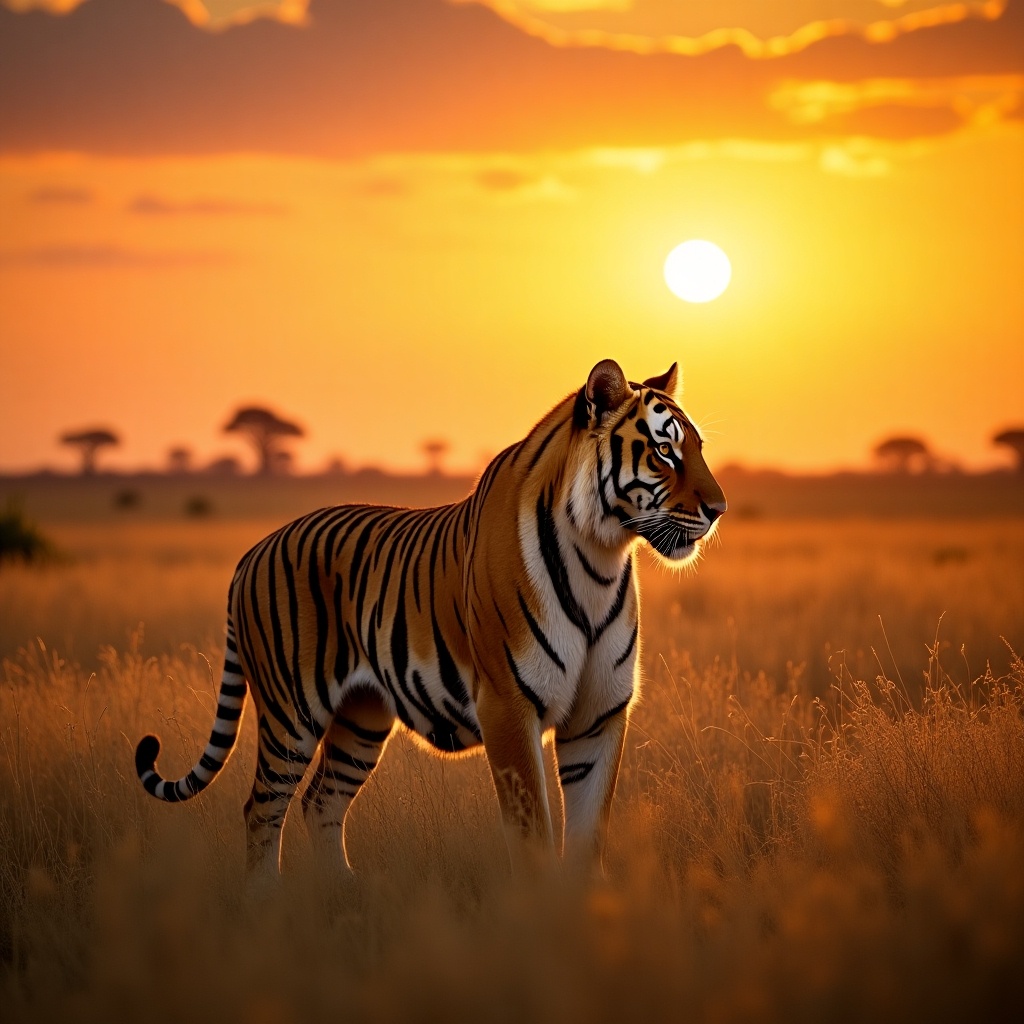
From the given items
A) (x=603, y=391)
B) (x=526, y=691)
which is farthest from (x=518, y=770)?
(x=603, y=391)

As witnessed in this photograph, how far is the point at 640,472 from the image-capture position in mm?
5020

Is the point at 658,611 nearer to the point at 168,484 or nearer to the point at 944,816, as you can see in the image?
the point at 944,816

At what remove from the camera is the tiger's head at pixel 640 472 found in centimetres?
502

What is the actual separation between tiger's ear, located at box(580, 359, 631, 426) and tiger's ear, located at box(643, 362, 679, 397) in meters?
0.41

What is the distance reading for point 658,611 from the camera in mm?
15945

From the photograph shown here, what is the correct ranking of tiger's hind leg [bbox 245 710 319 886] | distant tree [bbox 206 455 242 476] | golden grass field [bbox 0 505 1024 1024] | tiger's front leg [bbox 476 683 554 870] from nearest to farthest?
golden grass field [bbox 0 505 1024 1024] < tiger's front leg [bbox 476 683 554 870] < tiger's hind leg [bbox 245 710 319 886] < distant tree [bbox 206 455 242 476]

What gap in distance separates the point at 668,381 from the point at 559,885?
2119 mm

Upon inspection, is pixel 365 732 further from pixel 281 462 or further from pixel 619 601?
pixel 281 462

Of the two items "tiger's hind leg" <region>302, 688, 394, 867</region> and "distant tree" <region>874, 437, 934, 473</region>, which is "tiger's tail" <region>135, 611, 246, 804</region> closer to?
"tiger's hind leg" <region>302, 688, 394, 867</region>

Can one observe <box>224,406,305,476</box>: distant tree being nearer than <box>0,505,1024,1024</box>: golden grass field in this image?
No

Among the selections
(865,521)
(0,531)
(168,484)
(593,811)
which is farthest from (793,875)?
(168,484)

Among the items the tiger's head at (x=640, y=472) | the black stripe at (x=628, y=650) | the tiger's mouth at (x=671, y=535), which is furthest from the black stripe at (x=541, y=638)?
the tiger's mouth at (x=671, y=535)

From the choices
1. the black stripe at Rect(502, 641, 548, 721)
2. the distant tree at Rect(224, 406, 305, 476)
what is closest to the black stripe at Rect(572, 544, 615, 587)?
the black stripe at Rect(502, 641, 548, 721)

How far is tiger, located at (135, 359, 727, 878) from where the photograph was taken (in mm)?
5035
